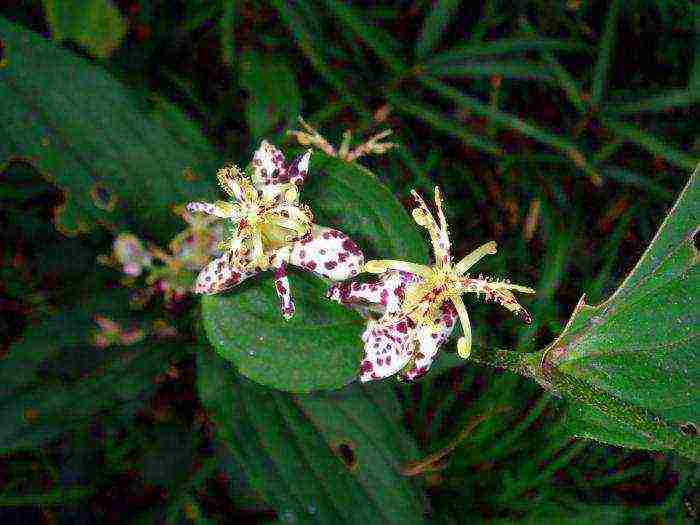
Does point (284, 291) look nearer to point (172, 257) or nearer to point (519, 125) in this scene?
point (172, 257)

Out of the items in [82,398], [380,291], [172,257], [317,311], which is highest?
[380,291]

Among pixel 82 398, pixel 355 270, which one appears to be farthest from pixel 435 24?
pixel 82 398

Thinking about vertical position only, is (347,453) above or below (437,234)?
below

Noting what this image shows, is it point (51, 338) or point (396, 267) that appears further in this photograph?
point (51, 338)

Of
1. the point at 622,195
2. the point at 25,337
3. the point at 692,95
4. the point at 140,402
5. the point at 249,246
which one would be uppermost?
the point at 692,95

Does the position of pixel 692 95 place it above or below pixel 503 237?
above

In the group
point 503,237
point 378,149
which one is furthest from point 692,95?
point 378,149

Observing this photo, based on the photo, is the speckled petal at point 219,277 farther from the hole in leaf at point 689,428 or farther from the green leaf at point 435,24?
the green leaf at point 435,24

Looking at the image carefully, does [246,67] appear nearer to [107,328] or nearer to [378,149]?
[378,149]
